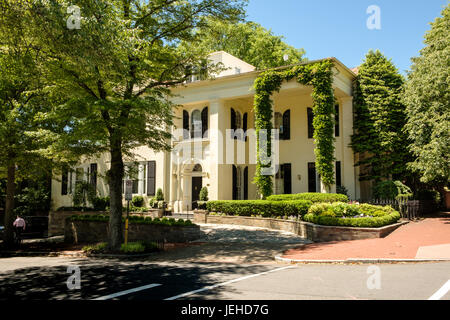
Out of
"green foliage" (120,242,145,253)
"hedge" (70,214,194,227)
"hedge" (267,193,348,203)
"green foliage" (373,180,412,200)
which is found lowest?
"green foliage" (120,242,145,253)

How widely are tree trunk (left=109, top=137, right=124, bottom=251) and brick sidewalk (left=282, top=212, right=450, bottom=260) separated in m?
6.53

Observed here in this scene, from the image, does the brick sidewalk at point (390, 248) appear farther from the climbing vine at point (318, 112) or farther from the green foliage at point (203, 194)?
the green foliage at point (203, 194)

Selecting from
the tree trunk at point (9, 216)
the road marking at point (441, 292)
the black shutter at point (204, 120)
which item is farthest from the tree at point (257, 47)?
the road marking at point (441, 292)

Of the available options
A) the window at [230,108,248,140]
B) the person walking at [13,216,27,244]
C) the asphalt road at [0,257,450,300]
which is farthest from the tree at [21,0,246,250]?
the window at [230,108,248,140]

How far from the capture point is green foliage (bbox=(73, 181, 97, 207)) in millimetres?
27234

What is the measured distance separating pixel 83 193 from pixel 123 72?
19.1 m

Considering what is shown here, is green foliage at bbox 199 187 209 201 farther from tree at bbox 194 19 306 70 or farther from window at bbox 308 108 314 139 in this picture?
tree at bbox 194 19 306 70

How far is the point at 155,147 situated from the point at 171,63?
3.52m

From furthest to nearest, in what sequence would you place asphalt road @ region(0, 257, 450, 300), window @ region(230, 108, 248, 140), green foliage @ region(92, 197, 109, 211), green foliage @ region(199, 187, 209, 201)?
green foliage @ region(92, 197, 109, 211) < window @ region(230, 108, 248, 140) < green foliage @ region(199, 187, 209, 201) < asphalt road @ region(0, 257, 450, 300)

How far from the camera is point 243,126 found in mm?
26906

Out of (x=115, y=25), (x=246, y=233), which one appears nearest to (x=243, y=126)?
(x=246, y=233)

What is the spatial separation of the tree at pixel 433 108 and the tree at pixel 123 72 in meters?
10.8
